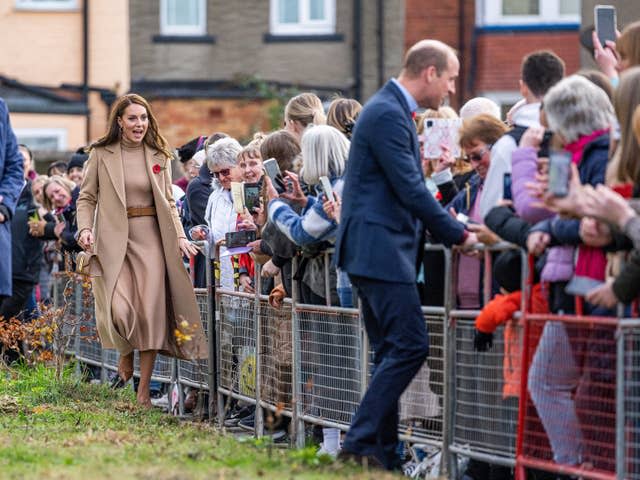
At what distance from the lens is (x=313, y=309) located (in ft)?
32.6

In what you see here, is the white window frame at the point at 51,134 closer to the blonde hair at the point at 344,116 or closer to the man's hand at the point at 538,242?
the blonde hair at the point at 344,116

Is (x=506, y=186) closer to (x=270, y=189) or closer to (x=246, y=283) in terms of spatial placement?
(x=270, y=189)

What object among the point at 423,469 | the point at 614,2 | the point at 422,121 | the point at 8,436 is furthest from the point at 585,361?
the point at 614,2

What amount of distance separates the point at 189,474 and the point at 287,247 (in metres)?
2.40

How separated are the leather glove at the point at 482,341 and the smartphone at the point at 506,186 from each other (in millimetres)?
707

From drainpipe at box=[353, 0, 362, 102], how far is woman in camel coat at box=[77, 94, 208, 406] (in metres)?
18.0

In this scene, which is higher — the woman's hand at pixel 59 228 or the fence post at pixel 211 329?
the woman's hand at pixel 59 228

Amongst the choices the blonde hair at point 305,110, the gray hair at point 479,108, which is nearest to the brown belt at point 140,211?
the blonde hair at point 305,110

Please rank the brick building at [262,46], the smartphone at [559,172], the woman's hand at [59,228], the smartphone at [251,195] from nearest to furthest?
the smartphone at [559,172] < the smartphone at [251,195] < the woman's hand at [59,228] < the brick building at [262,46]

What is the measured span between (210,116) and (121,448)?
67.1ft

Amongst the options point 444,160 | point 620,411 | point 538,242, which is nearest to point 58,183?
point 444,160

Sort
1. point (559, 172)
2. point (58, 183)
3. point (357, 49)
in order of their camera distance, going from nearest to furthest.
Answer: point (559, 172)
point (58, 183)
point (357, 49)

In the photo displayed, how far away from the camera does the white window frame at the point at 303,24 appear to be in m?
30.1

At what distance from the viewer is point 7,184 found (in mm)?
12648
